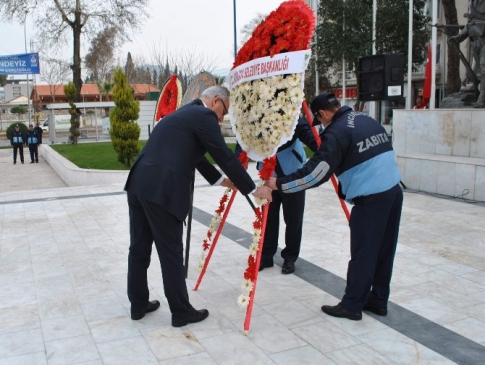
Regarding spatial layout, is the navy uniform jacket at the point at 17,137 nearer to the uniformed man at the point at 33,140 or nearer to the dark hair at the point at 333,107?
the uniformed man at the point at 33,140

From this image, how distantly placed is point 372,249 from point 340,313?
1.80 ft

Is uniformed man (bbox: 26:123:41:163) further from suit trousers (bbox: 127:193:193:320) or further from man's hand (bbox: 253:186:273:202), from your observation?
man's hand (bbox: 253:186:273:202)

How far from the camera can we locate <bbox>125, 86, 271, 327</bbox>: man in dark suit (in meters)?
3.45

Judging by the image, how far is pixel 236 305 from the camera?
13.5 ft

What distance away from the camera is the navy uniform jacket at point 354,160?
350 cm

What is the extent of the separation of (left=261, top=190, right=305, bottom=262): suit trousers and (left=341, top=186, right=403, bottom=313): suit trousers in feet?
3.77

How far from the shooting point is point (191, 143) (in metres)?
3.51

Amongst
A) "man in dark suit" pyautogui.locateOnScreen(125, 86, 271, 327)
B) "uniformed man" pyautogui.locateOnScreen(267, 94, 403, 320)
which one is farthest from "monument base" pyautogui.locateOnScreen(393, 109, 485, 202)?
"man in dark suit" pyautogui.locateOnScreen(125, 86, 271, 327)

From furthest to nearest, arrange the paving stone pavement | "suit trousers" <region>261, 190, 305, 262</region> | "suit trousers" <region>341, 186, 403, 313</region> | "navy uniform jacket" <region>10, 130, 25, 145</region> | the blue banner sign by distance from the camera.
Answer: the blue banner sign, "navy uniform jacket" <region>10, 130, 25, 145</region>, "suit trousers" <region>261, 190, 305, 262</region>, "suit trousers" <region>341, 186, 403, 313</region>, the paving stone pavement

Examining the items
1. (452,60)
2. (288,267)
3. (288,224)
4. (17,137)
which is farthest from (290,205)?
(17,137)

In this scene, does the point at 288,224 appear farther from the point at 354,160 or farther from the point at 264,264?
the point at 354,160

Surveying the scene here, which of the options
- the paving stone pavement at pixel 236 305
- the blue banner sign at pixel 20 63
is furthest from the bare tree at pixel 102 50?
the paving stone pavement at pixel 236 305

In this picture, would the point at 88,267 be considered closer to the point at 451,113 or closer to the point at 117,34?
the point at 451,113

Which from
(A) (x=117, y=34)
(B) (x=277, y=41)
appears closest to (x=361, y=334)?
(B) (x=277, y=41)
